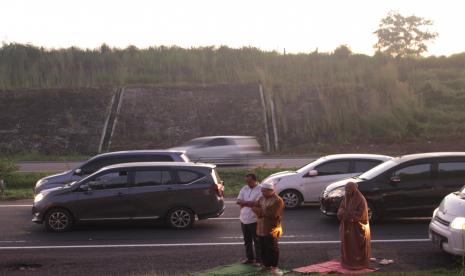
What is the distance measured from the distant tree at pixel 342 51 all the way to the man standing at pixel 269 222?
155 feet

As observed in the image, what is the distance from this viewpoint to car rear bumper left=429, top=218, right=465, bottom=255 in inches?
375

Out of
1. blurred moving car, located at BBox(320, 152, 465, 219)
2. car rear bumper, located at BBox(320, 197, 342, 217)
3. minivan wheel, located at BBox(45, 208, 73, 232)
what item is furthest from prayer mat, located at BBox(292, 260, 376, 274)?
minivan wheel, located at BBox(45, 208, 73, 232)

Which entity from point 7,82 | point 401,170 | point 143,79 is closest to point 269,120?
point 143,79

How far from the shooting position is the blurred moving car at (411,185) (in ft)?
46.4

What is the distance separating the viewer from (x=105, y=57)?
183 ft

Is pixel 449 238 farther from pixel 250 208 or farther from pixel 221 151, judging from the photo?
pixel 221 151

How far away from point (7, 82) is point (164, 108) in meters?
14.5

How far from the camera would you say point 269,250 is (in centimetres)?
973

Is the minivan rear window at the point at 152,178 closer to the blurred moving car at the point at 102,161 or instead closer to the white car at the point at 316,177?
the blurred moving car at the point at 102,161

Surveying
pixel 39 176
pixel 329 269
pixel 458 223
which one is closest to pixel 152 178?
pixel 329 269

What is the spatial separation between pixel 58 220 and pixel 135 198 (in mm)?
1807

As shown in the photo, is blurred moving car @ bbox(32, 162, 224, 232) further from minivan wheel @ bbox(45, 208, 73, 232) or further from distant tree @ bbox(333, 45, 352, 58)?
distant tree @ bbox(333, 45, 352, 58)

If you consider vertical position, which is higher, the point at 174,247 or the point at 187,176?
the point at 187,176

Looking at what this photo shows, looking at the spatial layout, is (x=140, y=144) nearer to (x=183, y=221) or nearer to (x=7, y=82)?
(x=7, y=82)
